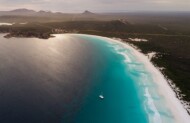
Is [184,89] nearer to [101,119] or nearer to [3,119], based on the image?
[101,119]

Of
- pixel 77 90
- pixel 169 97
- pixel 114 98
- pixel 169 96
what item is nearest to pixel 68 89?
pixel 77 90

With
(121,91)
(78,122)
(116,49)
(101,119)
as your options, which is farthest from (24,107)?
(116,49)

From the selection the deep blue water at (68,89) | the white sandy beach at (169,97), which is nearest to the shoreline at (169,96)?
the white sandy beach at (169,97)

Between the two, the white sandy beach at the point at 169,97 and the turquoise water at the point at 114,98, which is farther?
the white sandy beach at the point at 169,97

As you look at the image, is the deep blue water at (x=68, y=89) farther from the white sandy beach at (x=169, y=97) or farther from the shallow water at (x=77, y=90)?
the white sandy beach at (x=169, y=97)

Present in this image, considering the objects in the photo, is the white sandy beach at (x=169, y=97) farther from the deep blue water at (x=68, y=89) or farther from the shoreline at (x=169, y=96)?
the deep blue water at (x=68, y=89)

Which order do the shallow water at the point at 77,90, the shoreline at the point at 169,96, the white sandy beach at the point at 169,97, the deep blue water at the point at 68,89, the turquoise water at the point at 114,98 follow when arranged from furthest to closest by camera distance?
the shoreline at the point at 169,96 < the white sandy beach at the point at 169,97 < the turquoise water at the point at 114,98 < the shallow water at the point at 77,90 < the deep blue water at the point at 68,89

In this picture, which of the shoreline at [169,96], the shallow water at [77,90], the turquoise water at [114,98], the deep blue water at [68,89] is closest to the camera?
the deep blue water at [68,89]

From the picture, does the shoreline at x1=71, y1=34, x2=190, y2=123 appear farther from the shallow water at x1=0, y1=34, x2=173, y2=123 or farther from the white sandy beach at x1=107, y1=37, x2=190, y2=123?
the shallow water at x1=0, y1=34, x2=173, y2=123

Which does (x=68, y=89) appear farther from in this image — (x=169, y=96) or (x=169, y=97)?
(x=169, y=96)
